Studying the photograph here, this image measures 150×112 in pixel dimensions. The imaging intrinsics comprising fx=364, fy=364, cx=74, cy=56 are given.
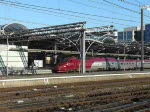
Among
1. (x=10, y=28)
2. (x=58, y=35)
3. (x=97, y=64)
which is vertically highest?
(x=10, y=28)

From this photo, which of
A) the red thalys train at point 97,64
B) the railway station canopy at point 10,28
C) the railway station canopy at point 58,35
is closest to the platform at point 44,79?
the railway station canopy at point 58,35

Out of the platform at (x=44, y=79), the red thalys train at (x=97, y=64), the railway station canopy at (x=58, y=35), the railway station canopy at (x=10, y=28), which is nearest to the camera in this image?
the platform at (x=44, y=79)

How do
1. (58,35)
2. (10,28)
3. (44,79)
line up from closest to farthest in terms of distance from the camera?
(44,79)
(58,35)
(10,28)

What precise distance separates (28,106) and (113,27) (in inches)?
1579

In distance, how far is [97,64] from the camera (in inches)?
2657

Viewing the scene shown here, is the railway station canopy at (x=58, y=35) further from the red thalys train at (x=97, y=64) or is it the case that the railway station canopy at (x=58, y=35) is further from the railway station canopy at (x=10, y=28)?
the red thalys train at (x=97, y=64)

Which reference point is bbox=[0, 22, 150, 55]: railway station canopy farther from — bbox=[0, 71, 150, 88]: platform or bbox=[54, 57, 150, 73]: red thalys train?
bbox=[0, 71, 150, 88]: platform

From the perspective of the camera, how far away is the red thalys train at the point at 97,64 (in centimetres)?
6147

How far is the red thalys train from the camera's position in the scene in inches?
2420

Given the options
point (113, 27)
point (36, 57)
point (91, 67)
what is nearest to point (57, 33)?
point (113, 27)

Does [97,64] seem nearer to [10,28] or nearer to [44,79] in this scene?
[10,28]

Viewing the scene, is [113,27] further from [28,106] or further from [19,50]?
[28,106]

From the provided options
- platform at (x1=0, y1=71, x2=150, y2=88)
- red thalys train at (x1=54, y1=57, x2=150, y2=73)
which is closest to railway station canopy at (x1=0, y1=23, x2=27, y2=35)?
red thalys train at (x1=54, y1=57, x2=150, y2=73)

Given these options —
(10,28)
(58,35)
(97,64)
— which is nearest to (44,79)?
(58,35)
